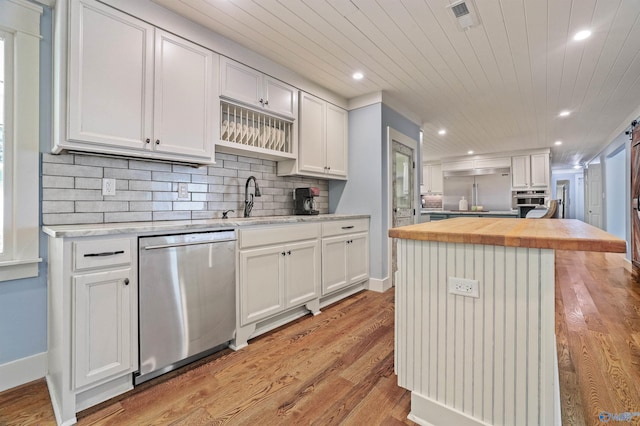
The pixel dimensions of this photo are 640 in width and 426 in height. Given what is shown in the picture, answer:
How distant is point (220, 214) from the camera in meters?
2.61

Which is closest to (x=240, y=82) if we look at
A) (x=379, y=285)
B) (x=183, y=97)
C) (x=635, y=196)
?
(x=183, y=97)

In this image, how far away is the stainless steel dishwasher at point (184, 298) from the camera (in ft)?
5.34

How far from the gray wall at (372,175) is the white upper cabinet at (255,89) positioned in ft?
3.16

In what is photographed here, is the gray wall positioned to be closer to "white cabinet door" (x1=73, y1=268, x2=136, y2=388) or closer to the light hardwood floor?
the light hardwood floor

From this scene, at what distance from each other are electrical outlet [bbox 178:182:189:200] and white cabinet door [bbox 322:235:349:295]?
1.26 meters

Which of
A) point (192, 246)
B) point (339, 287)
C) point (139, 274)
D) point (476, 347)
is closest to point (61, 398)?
point (139, 274)

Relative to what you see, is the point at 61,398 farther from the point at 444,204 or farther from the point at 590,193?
the point at 590,193

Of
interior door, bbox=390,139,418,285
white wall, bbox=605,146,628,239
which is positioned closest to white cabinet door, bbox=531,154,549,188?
white wall, bbox=605,146,628,239

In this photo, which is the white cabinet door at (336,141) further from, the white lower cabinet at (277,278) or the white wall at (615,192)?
the white wall at (615,192)

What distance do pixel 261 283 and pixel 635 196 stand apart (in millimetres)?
5031

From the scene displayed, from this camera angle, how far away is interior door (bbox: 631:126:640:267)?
376 centimetres

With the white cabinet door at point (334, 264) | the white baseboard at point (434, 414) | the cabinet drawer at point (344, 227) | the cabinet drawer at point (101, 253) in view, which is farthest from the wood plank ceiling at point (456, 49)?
the white baseboard at point (434, 414)

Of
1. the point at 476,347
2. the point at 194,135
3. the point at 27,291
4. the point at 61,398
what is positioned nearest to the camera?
the point at 476,347

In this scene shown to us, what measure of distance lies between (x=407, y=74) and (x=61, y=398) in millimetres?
3531
